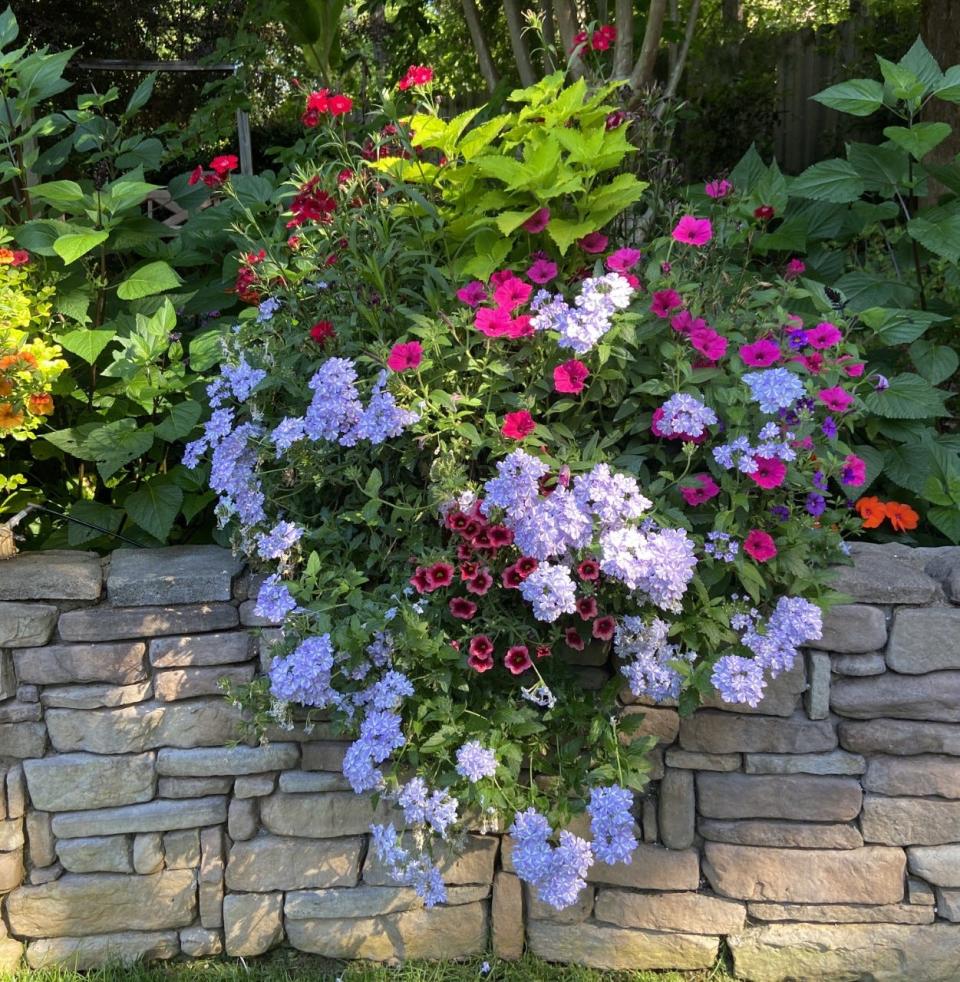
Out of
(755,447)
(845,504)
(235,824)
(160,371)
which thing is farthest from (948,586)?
(160,371)

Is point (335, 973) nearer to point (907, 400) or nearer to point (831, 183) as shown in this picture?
point (907, 400)

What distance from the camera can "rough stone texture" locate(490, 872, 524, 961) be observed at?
201 centimetres

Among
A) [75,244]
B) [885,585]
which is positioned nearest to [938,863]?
[885,585]

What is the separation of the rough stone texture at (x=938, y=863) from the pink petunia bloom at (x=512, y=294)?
52.6 inches

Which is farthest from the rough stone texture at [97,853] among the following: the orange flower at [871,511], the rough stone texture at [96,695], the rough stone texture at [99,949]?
the orange flower at [871,511]

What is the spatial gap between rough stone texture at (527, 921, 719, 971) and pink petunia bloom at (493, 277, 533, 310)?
126 cm

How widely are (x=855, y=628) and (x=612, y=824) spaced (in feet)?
2.01

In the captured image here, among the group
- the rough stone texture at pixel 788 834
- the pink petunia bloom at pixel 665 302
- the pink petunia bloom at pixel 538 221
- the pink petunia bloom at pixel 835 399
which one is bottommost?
the rough stone texture at pixel 788 834

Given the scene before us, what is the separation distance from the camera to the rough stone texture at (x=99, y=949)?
2096mm

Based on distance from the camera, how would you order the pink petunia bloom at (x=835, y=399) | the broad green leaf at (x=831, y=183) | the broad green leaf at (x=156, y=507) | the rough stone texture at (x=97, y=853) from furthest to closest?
1. the broad green leaf at (x=831, y=183)
2. the broad green leaf at (x=156, y=507)
3. the rough stone texture at (x=97, y=853)
4. the pink petunia bloom at (x=835, y=399)

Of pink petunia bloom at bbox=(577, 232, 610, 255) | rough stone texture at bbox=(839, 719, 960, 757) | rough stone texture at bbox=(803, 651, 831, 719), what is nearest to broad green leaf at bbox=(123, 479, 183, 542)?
pink petunia bloom at bbox=(577, 232, 610, 255)

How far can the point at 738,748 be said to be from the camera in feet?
6.38

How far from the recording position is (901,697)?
1902mm

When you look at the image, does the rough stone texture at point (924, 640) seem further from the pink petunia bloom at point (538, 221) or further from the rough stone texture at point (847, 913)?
the pink petunia bloom at point (538, 221)
